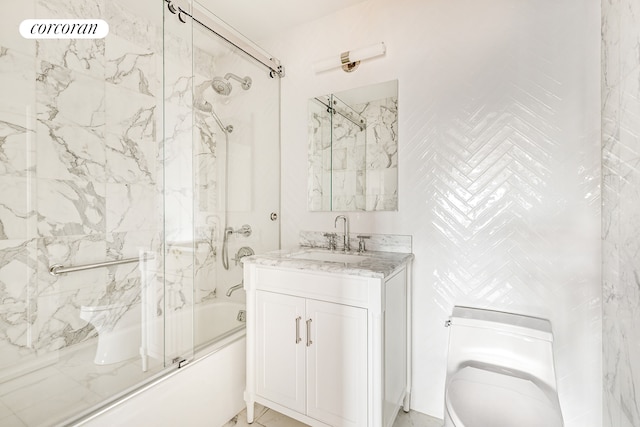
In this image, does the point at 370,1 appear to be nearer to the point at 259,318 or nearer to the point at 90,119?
the point at 90,119

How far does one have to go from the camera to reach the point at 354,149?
1.89 metres

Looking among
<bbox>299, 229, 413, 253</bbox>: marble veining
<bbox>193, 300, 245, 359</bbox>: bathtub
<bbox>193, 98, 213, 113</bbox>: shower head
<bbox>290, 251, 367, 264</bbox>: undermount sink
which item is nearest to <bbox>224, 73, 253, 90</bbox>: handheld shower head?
<bbox>193, 98, 213, 113</bbox>: shower head

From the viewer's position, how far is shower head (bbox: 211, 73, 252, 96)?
1.89 meters

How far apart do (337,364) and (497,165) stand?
1.27 meters

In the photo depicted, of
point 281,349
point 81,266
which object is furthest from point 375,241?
point 81,266

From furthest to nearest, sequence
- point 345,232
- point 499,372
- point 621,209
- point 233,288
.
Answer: point 233,288, point 345,232, point 499,372, point 621,209

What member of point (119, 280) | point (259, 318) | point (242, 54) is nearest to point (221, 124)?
point (242, 54)

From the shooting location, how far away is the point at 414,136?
1636mm

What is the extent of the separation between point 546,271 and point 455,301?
1.46ft

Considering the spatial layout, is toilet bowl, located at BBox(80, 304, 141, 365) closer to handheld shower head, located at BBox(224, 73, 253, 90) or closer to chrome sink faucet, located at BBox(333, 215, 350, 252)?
chrome sink faucet, located at BBox(333, 215, 350, 252)

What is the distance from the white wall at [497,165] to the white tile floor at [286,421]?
0.18 ft

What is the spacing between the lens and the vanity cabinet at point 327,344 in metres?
1.23

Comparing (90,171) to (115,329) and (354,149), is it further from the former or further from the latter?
(354,149)

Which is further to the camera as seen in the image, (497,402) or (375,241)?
(375,241)
